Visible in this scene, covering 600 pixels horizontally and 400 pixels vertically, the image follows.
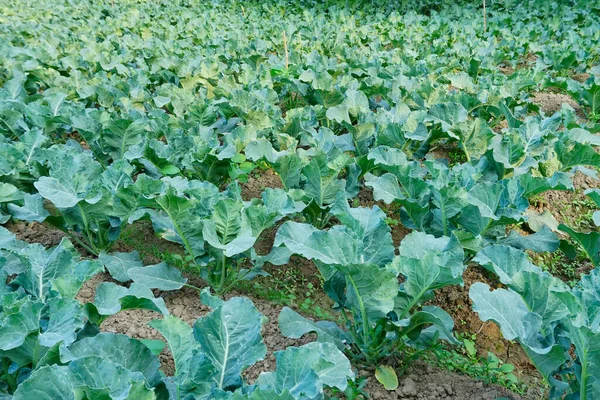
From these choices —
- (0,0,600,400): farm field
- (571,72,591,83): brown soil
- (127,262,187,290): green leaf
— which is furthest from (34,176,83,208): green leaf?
(571,72,591,83): brown soil

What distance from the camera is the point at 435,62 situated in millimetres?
5910

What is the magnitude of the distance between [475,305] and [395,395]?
57cm

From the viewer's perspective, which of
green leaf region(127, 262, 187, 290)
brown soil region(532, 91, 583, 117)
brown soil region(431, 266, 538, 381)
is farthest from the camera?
brown soil region(532, 91, 583, 117)

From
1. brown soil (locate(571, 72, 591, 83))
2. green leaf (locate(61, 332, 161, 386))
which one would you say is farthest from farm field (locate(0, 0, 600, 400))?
brown soil (locate(571, 72, 591, 83))

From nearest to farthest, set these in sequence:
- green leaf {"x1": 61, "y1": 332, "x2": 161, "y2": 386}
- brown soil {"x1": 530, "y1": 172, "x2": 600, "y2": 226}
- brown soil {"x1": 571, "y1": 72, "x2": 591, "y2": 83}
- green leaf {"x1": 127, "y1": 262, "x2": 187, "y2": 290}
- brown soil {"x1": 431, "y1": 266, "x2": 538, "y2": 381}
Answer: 1. green leaf {"x1": 61, "y1": 332, "x2": 161, "y2": 386}
2. brown soil {"x1": 431, "y1": 266, "x2": 538, "y2": 381}
3. green leaf {"x1": 127, "y1": 262, "x2": 187, "y2": 290}
4. brown soil {"x1": 530, "y1": 172, "x2": 600, "y2": 226}
5. brown soil {"x1": 571, "y1": 72, "x2": 591, "y2": 83}

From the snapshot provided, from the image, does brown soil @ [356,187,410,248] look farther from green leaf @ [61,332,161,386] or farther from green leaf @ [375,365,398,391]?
green leaf @ [61,332,161,386]

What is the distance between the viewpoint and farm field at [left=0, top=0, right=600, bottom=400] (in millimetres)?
1846

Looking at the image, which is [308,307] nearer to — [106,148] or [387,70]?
[106,148]

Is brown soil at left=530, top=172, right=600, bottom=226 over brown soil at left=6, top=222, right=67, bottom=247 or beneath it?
over

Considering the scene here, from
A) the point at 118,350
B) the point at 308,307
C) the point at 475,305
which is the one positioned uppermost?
the point at 475,305

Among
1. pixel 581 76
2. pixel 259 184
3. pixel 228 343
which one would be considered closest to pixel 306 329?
pixel 228 343

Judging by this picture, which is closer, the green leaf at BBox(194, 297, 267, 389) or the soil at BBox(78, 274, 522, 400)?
the green leaf at BBox(194, 297, 267, 389)

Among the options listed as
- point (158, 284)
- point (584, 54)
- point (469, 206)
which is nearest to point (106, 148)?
point (158, 284)

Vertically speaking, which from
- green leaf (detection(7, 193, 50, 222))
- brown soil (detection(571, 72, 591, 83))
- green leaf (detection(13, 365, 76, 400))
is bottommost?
green leaf (detection(7, 193, 50, 222))
